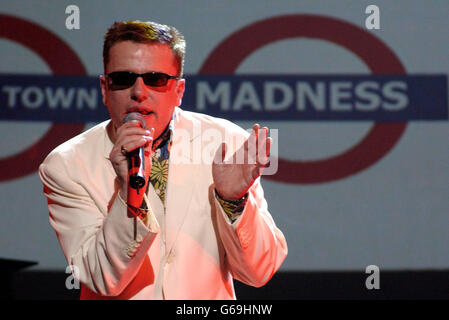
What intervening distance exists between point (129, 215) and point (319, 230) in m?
1.77

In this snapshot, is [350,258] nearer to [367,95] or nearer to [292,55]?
[367,95]

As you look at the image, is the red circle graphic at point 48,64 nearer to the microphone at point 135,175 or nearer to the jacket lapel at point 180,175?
the jacket lapel at point 180,175

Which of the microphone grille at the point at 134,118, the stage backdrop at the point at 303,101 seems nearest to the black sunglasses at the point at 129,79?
the microphone grille at the point at 134,118

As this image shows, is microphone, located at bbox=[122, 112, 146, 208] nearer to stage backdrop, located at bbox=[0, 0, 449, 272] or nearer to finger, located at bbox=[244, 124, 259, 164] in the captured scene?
finger, located at bbox=[244, 124, 259, 164]

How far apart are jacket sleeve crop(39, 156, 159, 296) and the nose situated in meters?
0.32

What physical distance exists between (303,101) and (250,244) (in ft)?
5.65

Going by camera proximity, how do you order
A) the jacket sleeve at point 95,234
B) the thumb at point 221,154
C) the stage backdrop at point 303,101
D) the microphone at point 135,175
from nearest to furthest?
the microphone at point 135,175, the jacket sleeve at point 95,234, the thumb at point 221,154, the stage backdrop at point 303,101

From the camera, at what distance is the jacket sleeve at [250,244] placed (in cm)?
167

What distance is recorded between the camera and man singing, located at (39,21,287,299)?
1.65 metres

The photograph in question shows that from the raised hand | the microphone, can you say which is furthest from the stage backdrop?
the microphone

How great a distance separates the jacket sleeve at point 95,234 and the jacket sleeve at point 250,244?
8.4 inches

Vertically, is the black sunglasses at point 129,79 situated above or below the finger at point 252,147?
above

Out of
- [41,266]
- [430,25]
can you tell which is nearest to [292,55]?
[430,25]

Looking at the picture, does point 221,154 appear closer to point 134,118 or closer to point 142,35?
point 134,118
